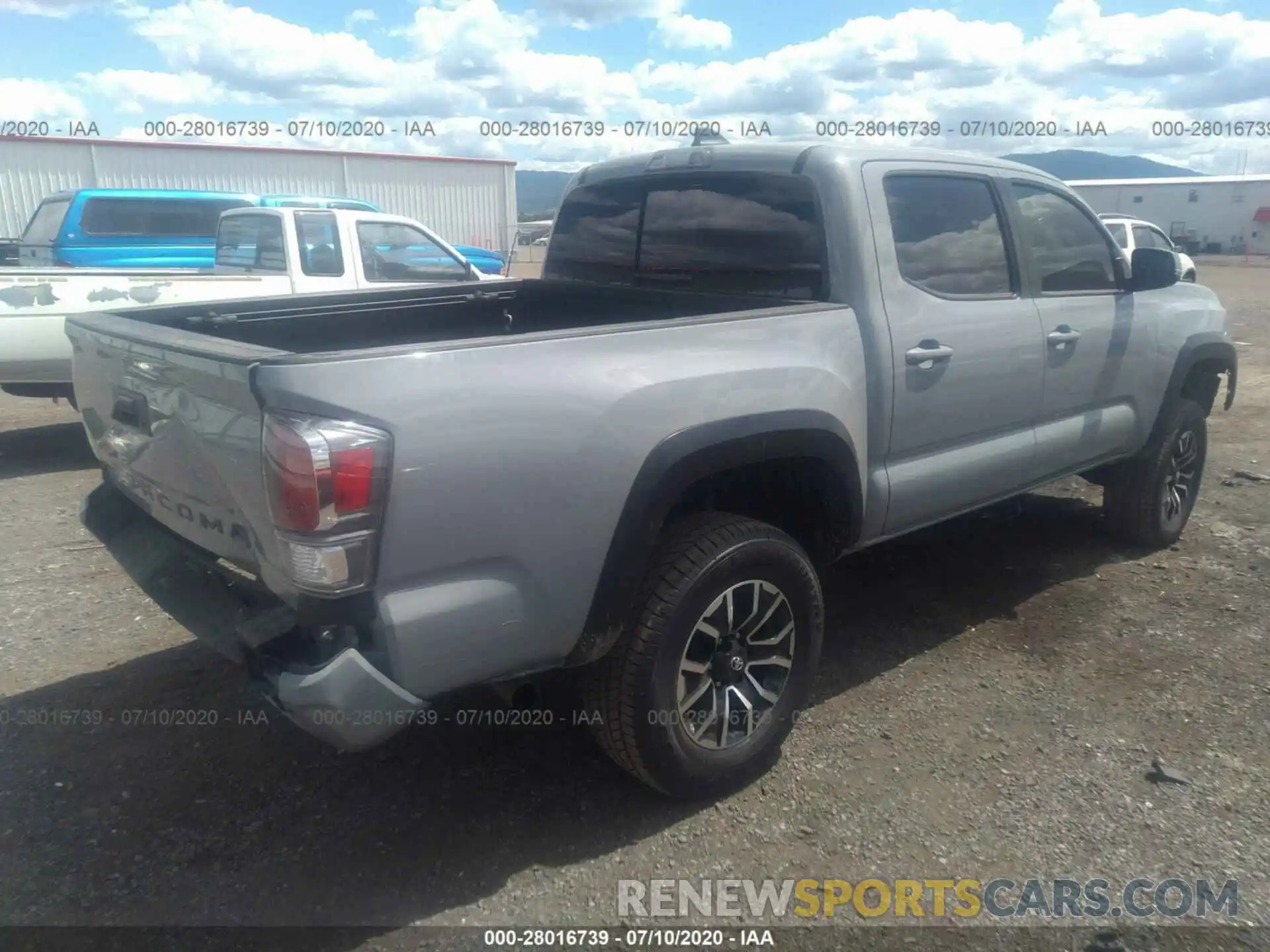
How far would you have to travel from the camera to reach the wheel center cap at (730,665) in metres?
3.02

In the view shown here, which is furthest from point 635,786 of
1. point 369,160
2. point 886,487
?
point 369,160

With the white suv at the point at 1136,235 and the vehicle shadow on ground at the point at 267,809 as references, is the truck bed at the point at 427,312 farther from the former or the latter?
the white suv at the point at 1136,235

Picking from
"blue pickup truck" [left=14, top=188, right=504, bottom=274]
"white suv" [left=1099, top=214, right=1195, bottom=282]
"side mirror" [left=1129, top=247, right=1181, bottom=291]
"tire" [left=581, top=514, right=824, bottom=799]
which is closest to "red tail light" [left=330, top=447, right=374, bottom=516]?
"tire" [left=581, top=514, right=824, bottom=799]

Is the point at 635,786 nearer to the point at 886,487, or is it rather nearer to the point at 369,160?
the point at 886,487

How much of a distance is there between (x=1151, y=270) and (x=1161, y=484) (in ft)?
3.85

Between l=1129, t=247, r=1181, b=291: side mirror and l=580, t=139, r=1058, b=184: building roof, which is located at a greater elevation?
l=580, t=139, r=1058, b=184: building roof

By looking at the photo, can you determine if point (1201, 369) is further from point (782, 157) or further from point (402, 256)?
point (402, 256)

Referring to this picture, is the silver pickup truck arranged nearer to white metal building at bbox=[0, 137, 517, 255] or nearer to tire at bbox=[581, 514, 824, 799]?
tire at bbox=[581, 514, 824, 799]

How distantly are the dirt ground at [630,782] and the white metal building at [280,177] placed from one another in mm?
17809

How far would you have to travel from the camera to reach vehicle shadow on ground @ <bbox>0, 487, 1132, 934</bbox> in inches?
104

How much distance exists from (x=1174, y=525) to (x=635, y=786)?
360 cm

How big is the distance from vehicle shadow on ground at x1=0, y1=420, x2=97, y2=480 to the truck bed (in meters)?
3.66

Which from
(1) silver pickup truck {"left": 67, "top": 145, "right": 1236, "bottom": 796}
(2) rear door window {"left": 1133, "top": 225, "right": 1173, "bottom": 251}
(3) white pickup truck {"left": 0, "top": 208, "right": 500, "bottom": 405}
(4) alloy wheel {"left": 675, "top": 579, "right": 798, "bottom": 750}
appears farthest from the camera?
(2) rear door window {"left": 1133, "top": 225, "right": 1173, "bottom": 251}

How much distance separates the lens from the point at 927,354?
350 centimetres
